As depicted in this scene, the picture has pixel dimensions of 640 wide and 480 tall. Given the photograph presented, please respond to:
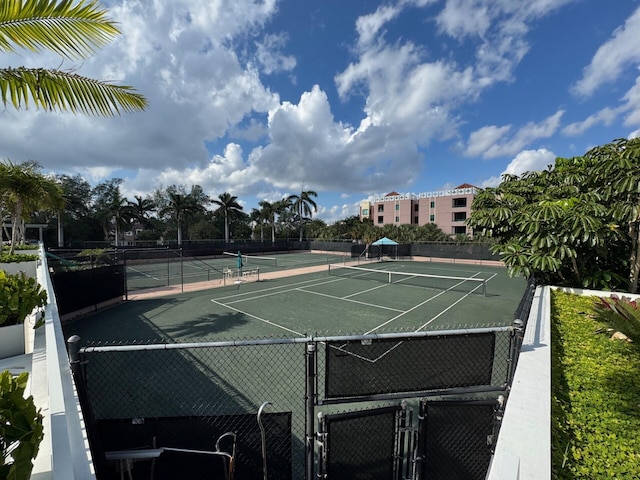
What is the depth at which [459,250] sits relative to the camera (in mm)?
A: 35000

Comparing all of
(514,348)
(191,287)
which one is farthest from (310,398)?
(191,287)

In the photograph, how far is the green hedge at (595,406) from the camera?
2674 mm

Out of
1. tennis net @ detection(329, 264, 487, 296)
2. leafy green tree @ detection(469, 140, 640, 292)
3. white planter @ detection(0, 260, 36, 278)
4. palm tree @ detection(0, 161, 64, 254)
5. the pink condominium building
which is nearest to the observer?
leafy green tree @ detection(469, 140, 640, 292)

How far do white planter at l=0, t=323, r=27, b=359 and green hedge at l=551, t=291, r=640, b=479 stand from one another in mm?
7236

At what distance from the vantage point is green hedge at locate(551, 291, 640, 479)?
8.77 feet

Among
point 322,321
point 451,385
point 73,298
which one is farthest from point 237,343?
point 73,298

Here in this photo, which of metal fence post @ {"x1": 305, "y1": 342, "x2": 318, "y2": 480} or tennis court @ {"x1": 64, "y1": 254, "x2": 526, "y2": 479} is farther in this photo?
tennis court @ {"x1": 64, "y1": 254, "x2": 526, "y2": 479}

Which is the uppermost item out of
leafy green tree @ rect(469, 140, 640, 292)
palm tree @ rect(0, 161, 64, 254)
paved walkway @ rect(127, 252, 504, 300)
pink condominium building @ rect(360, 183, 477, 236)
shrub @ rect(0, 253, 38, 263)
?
pink condominium building @ rect(360, 183, 477, 236)

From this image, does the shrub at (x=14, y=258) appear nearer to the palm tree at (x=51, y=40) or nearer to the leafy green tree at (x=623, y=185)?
the palm tree at (x=51, y=40)

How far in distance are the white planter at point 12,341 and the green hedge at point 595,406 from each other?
7.24 m

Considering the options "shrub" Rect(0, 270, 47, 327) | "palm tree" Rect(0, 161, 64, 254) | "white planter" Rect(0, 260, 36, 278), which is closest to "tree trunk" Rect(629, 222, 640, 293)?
"shrub" Rect(0, 270, 47, 327)

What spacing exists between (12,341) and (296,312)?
9188 millimetres

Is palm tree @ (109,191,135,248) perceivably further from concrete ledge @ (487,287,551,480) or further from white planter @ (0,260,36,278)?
concrete ledge @ (487,287,551,480)

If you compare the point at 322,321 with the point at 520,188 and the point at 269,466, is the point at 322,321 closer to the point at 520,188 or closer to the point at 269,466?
the point at 269,466
